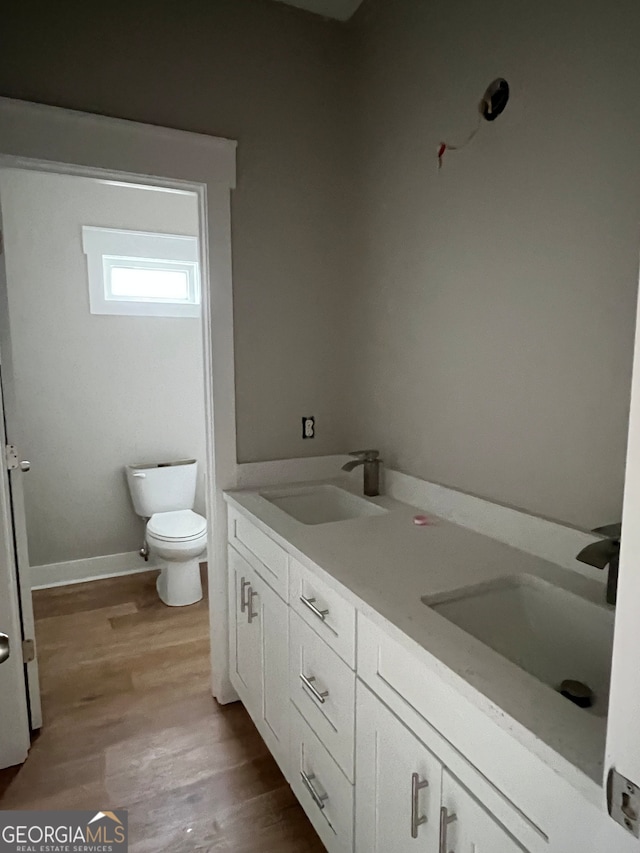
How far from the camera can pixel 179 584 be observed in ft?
9.77

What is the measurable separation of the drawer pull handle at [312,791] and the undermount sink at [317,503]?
2.64 feet

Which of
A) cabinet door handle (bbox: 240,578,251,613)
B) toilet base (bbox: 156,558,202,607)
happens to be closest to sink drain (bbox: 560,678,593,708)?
cabinet door handle (bbox: 240,578,251,613)

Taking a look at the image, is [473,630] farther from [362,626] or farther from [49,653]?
[49,653]

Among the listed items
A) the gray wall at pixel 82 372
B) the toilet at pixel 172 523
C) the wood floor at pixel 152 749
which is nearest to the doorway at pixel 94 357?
the gray wall at pixel 82 372

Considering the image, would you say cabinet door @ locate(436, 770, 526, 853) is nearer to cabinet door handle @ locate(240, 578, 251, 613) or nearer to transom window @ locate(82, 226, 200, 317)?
cabinet door handle @ locate(240, 578, 251, 613)

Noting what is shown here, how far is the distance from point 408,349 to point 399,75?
0.97 meters

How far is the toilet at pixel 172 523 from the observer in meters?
2.84

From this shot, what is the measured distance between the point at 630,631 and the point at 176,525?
2.75 meters

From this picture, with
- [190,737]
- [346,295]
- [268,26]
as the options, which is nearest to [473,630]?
[190,737]

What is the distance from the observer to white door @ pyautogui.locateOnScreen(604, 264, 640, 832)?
47cm

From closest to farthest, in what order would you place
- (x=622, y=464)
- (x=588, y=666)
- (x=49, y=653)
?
(x=588, y=666) < (x=622, y=464) < (x=49, y=653)

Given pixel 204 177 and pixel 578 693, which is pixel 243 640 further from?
pixel 204 177

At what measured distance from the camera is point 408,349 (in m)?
1.91

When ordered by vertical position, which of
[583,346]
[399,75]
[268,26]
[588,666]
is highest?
[268,26]
